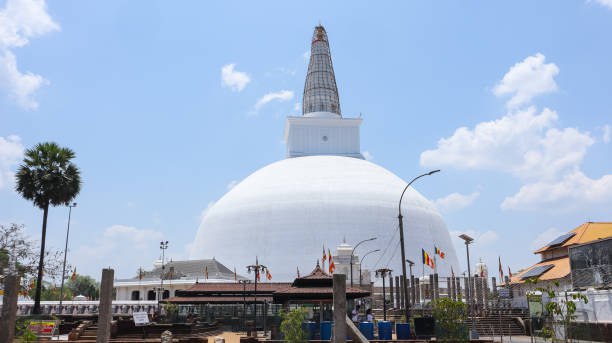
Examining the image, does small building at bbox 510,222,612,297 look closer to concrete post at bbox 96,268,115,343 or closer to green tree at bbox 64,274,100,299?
concrete post at bbox 96,268,115,343

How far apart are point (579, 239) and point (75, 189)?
42.2 metres

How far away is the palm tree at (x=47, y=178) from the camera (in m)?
42.5

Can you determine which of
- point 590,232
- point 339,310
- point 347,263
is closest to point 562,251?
point 590,232

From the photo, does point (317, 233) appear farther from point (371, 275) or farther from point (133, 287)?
point (133, 287)

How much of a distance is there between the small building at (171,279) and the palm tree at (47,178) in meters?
17.4

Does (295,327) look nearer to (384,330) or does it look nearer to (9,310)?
(384,330)

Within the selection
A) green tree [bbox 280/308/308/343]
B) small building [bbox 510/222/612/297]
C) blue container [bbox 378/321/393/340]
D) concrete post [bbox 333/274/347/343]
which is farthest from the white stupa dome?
concrete post [bbox 333/274/347/343]

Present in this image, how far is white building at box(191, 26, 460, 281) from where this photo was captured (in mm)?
61719

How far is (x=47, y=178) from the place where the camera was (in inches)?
1674

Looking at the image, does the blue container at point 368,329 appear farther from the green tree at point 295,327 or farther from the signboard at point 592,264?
the signboard at point 592,264

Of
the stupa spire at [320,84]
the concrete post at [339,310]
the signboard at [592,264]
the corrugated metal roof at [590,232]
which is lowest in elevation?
the concrete post at [339,310]

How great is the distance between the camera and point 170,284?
2384 inches

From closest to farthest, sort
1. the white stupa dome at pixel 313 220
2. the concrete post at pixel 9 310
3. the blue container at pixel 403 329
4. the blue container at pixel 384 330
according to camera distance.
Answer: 1. the concrete post at pixel 9 310
2. the blue container at pixel 403 329
3. the blue container at pixel 384 330
4. the white stupa dome at pixel 313 220

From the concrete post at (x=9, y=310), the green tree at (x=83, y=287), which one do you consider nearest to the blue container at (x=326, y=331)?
the concrete post at (x=9, y=310)
